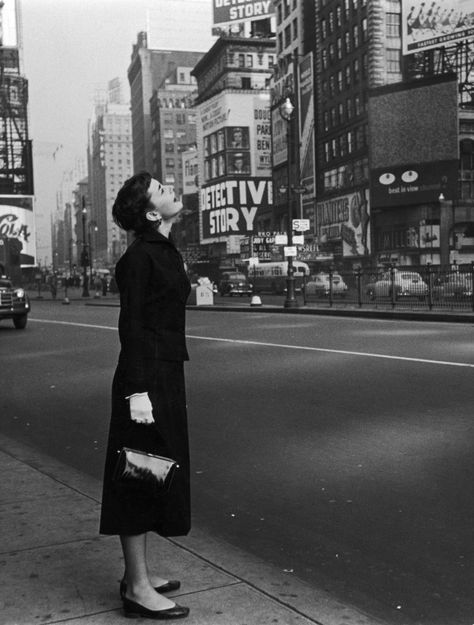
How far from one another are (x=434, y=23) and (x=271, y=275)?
31797 mm

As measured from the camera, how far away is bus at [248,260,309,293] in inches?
2095

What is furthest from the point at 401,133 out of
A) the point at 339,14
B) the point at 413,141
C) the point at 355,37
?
the point at 339,14

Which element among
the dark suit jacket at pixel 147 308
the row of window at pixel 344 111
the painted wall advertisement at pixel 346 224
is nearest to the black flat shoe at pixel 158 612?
the dark suit jacket at pixel 147 308

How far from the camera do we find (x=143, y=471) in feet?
10.9

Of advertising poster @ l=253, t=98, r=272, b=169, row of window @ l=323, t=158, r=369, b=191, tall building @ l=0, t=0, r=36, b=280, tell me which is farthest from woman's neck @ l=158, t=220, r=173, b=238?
advertising poster @ l=253, t=98, r=272, b=169

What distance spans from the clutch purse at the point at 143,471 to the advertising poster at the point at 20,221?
101844mm

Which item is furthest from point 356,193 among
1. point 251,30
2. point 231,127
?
point 251,30

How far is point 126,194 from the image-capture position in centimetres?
354

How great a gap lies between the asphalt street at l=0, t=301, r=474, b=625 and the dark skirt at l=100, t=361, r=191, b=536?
2.64 feet

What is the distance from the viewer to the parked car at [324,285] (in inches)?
1136

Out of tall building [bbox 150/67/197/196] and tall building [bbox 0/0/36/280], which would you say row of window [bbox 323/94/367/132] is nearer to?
tall building [bbox 0/0/36/280]

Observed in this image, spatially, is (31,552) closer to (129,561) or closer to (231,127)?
(129,561)

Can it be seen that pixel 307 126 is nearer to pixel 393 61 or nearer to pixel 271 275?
pixel 393 61

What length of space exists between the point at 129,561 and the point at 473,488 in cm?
274
